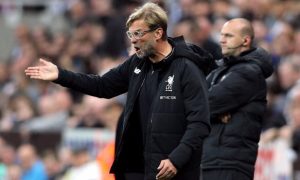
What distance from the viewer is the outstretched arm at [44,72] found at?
845 centimetres

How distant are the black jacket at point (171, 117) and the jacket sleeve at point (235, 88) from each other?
0.78m

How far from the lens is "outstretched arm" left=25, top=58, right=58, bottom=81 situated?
332 inches

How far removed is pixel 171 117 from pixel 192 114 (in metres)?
0.18

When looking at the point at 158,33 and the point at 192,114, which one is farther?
the point at 158,33

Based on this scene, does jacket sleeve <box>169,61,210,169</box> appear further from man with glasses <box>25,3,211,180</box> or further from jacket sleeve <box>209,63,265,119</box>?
jacket sleeve <box>209,63,265,119</box>

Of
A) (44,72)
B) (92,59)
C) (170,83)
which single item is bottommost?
(170,83)

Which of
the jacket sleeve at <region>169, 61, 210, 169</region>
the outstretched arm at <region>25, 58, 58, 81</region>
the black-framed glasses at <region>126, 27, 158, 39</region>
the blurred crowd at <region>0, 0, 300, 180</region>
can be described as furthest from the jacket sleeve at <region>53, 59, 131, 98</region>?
the blurred crowd at <region>0, 0, 300, 180</region>

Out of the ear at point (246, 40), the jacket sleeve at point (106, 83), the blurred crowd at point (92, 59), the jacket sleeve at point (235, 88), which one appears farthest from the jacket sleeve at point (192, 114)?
the blurred crowd at point (92, 59)

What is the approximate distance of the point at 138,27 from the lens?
8.39 metres

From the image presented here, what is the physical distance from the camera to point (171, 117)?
8.34 m

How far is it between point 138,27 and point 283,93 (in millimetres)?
5828

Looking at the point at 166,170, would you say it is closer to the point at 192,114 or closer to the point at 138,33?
the point at 192,114

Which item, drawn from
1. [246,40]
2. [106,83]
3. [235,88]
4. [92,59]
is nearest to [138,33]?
[106,83]

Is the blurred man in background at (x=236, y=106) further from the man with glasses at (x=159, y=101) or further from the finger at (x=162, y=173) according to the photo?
the finger at (x=162, y=173)
